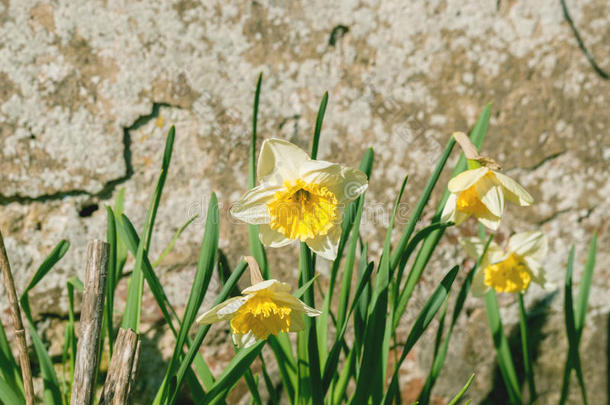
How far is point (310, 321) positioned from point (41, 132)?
0.81 meters

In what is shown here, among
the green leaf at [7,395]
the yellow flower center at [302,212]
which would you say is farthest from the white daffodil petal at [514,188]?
the green leaf at [7,395]

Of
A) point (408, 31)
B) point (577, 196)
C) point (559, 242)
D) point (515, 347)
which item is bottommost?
point (515, 347)

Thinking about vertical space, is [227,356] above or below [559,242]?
below

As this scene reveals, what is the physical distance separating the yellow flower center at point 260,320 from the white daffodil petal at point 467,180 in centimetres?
33

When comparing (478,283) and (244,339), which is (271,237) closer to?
(244,339)

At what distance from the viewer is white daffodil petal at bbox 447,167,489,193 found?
34.4 inches

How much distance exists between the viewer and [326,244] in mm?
887

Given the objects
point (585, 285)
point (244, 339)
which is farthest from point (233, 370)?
point (585, 285)

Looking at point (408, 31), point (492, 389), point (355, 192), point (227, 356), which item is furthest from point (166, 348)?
point (408, 31)

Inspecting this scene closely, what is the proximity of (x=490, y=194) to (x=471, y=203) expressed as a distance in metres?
0.04

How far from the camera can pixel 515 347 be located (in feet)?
5.14

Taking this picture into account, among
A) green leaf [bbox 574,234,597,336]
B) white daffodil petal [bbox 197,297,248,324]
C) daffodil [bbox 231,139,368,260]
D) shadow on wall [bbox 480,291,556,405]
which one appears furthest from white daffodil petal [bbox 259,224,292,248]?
shadow on wall [bbox 480,291,556,405]

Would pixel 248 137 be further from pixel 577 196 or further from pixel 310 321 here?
pixel 577 196

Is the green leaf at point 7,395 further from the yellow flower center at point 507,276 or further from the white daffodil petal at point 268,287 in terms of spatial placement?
the yellow flower center at point 507,276
